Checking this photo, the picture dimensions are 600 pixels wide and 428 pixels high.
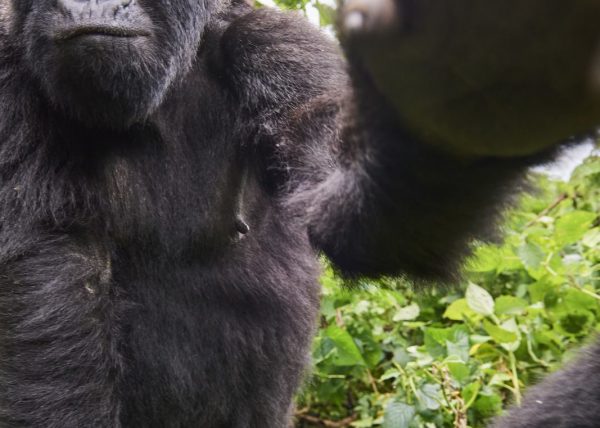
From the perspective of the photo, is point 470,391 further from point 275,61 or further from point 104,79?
point 104,79

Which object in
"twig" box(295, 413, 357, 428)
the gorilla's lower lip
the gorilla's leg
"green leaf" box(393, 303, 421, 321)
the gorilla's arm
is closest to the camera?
the gorilla's arm

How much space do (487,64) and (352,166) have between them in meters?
0.72

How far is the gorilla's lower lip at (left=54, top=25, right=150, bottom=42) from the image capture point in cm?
247

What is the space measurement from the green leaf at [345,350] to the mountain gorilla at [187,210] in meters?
0.38

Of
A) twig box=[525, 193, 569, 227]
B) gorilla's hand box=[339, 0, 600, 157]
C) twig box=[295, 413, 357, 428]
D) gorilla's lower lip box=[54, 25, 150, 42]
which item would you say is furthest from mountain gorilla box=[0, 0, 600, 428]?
twig box=[525, 193, 569, 227]

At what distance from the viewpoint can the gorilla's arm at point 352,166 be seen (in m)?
1.94

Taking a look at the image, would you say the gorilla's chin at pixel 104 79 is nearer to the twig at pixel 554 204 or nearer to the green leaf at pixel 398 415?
the green leaf at pixel 398 415

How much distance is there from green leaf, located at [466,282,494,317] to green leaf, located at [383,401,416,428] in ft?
1.42

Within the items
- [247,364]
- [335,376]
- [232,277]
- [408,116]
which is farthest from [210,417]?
[408,116]

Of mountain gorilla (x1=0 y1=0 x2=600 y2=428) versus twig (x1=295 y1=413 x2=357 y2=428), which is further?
twig (x1=295 y1=413 x2=357 y2=428)

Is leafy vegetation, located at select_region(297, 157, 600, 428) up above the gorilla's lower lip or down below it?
below

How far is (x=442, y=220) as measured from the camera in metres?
2.11

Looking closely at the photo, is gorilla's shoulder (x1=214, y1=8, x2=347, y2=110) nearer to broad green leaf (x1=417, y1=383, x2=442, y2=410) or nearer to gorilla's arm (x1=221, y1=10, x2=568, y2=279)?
gorilla's arm (x1=221, y1=10, x2=568, y2=279)

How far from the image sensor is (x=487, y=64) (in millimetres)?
1515
